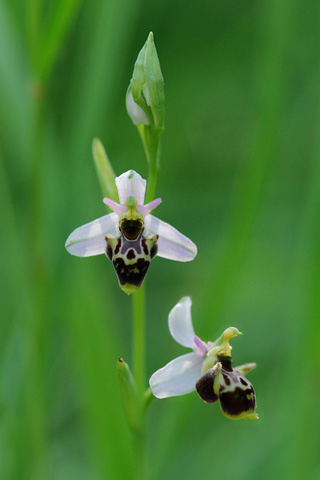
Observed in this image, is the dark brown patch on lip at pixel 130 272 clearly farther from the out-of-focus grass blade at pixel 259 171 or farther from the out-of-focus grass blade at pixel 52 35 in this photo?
the out-of-focus grass blade at pixel 52 35

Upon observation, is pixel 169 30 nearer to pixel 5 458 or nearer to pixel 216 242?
pixel 216 242

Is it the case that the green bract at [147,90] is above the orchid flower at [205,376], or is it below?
above

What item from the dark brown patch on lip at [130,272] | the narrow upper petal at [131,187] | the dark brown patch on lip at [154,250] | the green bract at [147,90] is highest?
the green bract at [147,90]

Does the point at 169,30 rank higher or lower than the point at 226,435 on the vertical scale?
higher

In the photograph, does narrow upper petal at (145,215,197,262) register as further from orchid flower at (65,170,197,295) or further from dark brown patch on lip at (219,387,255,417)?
dark brown patch on lip at (219,387,255,417)

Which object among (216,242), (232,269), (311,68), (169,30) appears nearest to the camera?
(232,269)

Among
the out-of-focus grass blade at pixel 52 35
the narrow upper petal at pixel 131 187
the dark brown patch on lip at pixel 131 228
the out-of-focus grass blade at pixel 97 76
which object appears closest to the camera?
the dark brown patch on lip at pixel 131 228

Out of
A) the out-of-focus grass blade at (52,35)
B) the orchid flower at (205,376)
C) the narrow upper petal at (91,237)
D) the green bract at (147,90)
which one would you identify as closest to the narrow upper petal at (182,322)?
the orchid flower at (205,376)

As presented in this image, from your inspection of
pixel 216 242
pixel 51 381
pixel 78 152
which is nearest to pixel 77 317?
pixel 51 381
